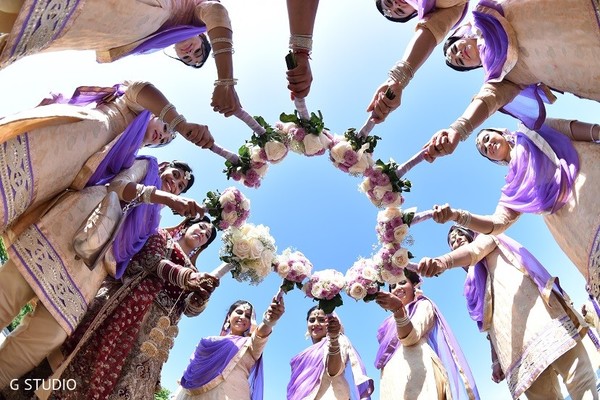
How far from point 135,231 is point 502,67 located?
3.29 m

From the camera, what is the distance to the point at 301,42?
9.59ft

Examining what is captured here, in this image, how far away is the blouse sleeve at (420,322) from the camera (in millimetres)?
4798

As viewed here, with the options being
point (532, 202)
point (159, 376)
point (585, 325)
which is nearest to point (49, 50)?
point (159, 376)

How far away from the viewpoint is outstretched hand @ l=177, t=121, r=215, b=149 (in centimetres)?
366

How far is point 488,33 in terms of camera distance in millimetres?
3502

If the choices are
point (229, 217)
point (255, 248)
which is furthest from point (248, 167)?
point (255, 248)

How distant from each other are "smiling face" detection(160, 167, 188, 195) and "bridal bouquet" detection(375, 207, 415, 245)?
219 cm

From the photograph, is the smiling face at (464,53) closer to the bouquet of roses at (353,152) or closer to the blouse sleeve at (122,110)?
the bouquet of roses at (353,152)

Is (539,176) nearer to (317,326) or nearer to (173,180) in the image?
(317,326)

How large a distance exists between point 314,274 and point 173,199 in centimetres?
150

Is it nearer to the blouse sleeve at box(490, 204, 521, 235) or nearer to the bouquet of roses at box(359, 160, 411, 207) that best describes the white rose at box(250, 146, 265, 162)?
the bouquet of roses at box(359, 160, 411, 207)

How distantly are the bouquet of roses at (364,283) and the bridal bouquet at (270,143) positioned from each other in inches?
50.6

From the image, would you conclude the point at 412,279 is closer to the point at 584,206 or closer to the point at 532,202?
the point at 532,202

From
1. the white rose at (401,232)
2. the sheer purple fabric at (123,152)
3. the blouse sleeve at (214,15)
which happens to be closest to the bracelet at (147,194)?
the sheer purple fabric at (123,152)
